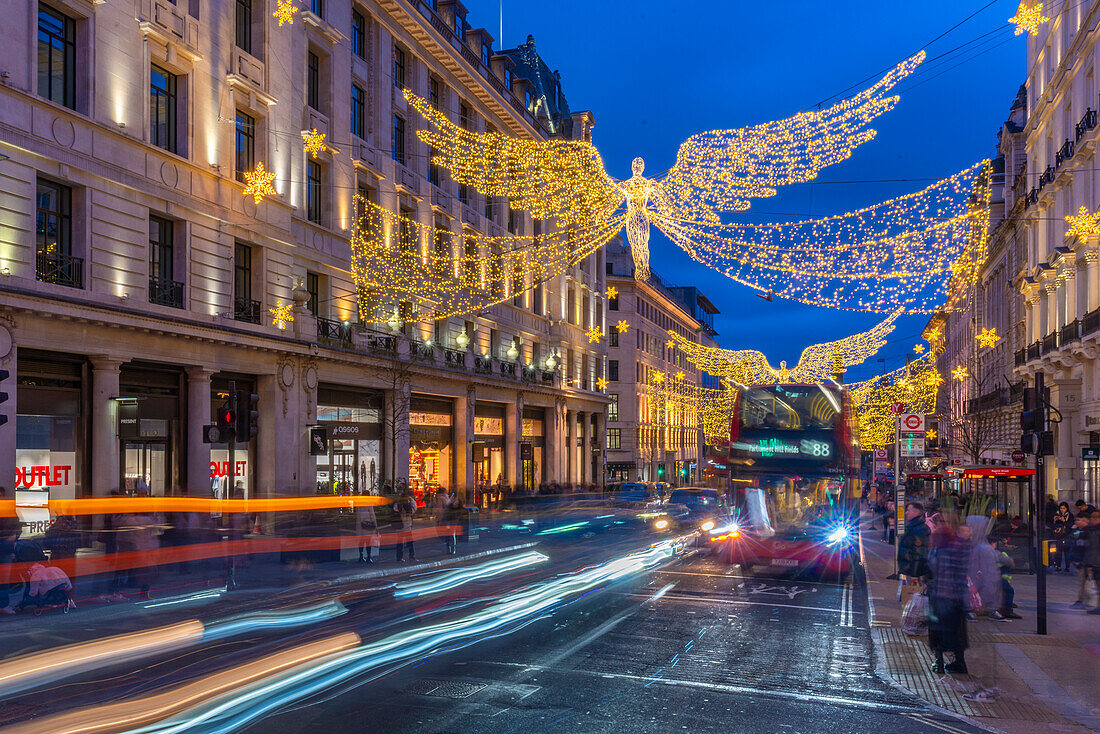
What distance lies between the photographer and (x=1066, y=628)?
542 inches

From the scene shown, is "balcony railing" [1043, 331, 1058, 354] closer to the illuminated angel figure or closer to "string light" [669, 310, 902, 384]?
"string light" [669, 310, 902, 384]

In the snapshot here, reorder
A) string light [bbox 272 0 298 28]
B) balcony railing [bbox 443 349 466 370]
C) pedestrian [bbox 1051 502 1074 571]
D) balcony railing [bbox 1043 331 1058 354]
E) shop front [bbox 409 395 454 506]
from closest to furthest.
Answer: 1. pedestrian [bbox 1051 502 1074 571]
2. string light [bbox 272 0 298 28]
3. balcony railing [bbox 1043 331 1058 354]
4. shop front [bbox 409 395 454 506]
5. balcony railing [bbox 443 349 466 370]

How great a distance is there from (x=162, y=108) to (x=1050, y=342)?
31807mm

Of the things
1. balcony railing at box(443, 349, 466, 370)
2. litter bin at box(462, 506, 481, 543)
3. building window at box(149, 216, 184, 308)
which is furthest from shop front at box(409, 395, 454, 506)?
building window at box(149, 216, 184, 308)

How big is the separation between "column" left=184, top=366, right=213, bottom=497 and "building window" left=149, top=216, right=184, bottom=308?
6.44 feet

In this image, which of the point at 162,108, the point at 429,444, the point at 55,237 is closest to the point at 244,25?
the point at 162,108

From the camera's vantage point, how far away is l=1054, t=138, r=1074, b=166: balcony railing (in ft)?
104

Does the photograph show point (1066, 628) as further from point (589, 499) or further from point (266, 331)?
point (266, 331)

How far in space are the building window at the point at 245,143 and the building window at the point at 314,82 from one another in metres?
3.86

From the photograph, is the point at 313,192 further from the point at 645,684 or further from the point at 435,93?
the point at 645,684

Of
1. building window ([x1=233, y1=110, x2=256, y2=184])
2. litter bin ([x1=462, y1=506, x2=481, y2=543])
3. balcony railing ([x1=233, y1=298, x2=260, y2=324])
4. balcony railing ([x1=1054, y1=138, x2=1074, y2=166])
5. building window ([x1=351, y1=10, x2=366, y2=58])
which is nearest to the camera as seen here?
litter bin ([x1=462, y1=506, x2=481, y2=543])

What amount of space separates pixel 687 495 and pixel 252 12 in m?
22.2

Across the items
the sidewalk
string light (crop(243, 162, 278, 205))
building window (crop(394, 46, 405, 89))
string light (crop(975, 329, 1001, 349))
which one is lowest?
the sidewalk

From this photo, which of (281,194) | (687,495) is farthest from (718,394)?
(281,194)
